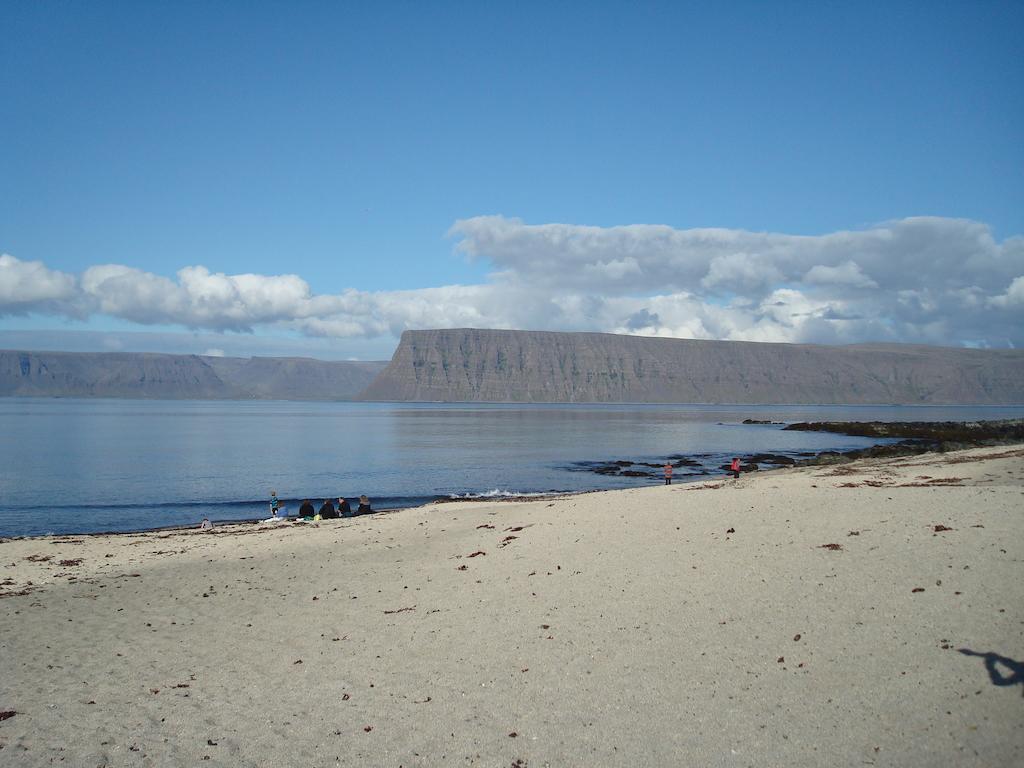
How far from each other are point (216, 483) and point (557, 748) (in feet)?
135

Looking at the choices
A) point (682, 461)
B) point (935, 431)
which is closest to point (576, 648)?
point (682, 461)

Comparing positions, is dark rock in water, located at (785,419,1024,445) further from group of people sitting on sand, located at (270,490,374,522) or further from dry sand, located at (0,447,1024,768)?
dry sand, located at (0,447,1024,768)

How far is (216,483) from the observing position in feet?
144

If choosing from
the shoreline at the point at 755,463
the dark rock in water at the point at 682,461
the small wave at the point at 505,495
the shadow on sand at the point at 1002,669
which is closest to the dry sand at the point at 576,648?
the shadow on sand at the point at 1002,669

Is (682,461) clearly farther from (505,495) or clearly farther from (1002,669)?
(1002,669)

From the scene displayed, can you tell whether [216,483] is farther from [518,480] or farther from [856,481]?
[856,481]

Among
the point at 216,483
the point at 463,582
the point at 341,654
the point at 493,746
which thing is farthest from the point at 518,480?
the point at 493,746

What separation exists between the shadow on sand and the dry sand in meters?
0.03

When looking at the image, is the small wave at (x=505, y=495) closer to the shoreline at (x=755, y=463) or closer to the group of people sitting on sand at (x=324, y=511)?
the shoreline at (x=755, y=463)

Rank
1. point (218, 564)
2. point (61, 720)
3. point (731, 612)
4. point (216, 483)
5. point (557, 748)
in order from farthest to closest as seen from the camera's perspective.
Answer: point (216, 483)
point (218, 564)
point (731, 612)
point (61, 720)
point (557, 748)

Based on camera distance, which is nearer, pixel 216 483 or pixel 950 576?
pixel 950 576

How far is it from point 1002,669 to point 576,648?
15.6 ft

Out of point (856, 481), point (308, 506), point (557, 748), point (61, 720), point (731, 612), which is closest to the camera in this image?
point (557, 748)

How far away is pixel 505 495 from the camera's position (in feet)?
120
